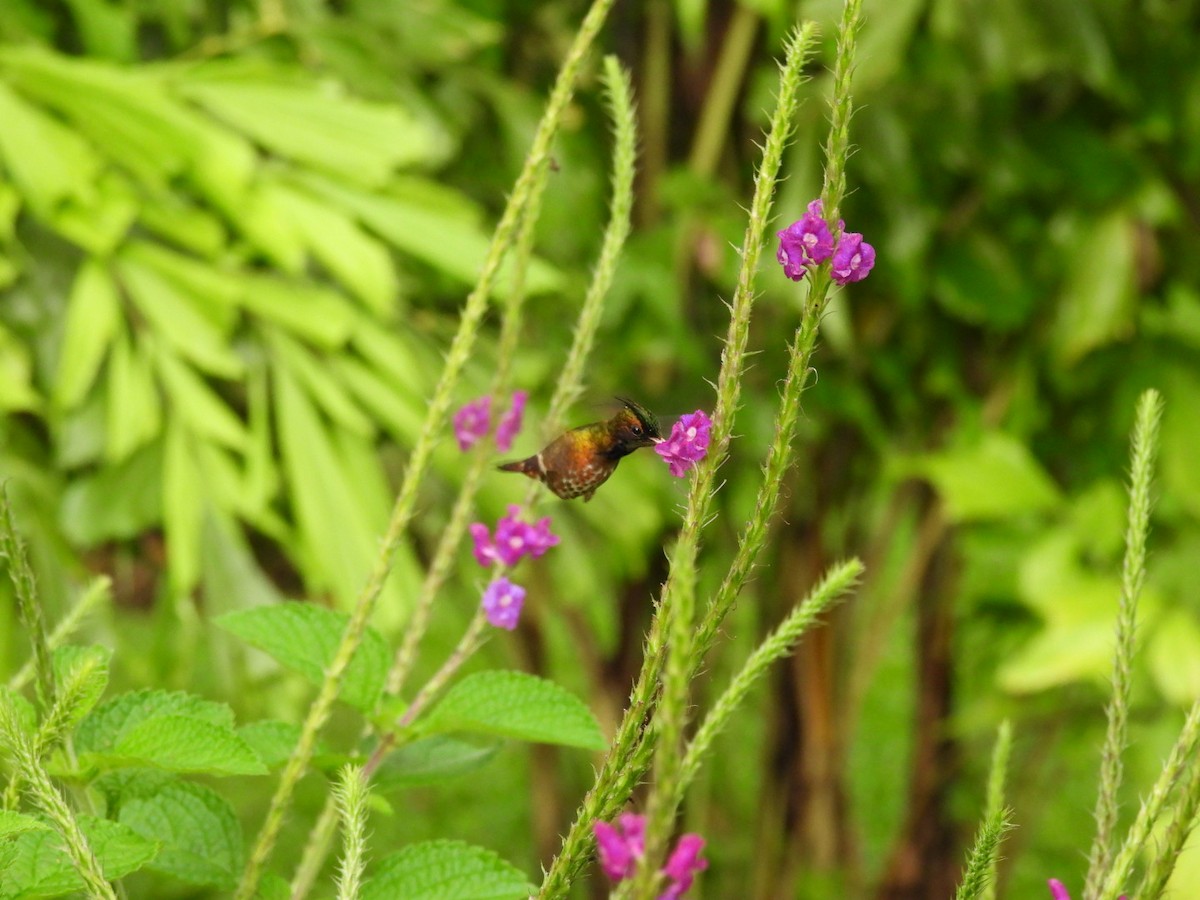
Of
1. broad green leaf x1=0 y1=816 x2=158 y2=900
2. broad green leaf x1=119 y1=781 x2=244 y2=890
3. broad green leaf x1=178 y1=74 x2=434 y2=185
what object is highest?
broad green leaf x1=178 y1=74 x2=434 y2=185

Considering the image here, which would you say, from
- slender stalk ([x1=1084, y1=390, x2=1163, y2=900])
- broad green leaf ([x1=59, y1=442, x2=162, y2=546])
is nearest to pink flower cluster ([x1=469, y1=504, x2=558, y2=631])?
slender stalk ([x1=1084, y1=390, x2=1163, y2=900])

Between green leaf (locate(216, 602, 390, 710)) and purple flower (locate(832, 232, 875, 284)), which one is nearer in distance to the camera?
purple flower (locate(832, 232, 875, 284))

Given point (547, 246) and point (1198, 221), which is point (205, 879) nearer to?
point (547, 246)

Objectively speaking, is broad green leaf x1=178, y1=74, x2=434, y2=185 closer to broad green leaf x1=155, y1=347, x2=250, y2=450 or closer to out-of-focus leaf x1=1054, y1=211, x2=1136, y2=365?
broad green leaf x1=155, y1=347, x2=250, y2=450

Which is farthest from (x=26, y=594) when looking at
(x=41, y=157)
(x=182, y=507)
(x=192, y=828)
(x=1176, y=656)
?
(x=1176, y=656)

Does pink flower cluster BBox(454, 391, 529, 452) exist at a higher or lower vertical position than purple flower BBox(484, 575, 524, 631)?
higher

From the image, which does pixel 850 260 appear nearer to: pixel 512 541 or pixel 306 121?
pixel 512 541
